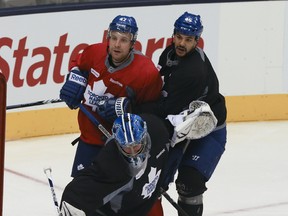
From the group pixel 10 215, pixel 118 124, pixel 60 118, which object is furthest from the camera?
pixel 60 118

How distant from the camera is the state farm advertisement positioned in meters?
5.98

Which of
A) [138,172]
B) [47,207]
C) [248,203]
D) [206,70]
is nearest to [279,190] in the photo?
[248,203]

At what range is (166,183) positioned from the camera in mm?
3727

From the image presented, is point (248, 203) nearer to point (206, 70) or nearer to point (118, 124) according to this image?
point (206, 70)

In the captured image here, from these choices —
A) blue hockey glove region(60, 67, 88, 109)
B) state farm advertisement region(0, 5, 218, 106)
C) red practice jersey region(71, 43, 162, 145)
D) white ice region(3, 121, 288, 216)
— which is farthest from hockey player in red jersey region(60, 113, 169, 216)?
state farm advertisement region(0, 5, 218, 106)

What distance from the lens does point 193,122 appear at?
3.67 meters

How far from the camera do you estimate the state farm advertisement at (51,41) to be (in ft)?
19.6

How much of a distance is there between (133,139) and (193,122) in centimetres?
60

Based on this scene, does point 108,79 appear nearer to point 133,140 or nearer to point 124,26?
point 124,26

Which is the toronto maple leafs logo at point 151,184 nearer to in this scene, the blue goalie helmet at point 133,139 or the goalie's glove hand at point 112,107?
the blue goalie helmet at point 133,139

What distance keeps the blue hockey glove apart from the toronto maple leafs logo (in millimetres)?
657

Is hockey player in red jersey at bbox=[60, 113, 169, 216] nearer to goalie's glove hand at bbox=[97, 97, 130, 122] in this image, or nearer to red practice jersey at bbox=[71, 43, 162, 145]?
goalie's glove hand at bbox=[97, 97, 130, 122]

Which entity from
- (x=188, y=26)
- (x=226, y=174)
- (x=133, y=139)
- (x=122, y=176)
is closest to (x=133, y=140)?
(x=133, y=139)

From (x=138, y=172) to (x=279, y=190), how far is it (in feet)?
7.38
